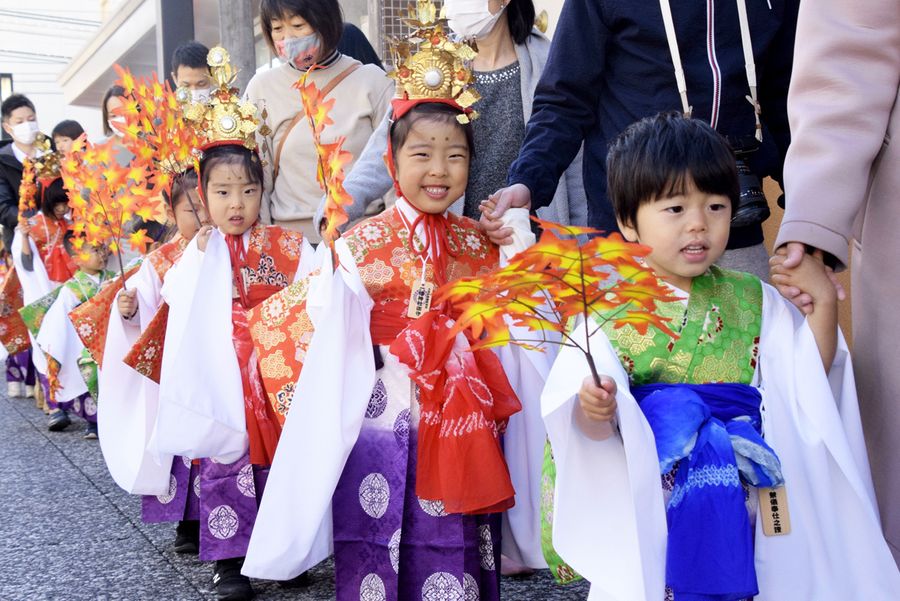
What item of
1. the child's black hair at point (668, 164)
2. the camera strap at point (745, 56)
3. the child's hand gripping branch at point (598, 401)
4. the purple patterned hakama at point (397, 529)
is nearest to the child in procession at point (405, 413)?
the purple patterned hakama at point (397, 529)

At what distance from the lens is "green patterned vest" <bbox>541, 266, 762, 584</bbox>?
8.03 feet

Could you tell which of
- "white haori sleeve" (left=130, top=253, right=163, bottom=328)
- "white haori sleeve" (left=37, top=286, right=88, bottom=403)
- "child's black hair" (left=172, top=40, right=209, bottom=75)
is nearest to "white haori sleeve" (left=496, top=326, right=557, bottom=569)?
"white haori sleeve" (left=130, top=253, right=163, bottom=328)

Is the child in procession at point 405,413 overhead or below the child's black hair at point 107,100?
below

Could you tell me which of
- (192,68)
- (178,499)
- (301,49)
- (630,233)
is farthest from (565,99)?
(192,68)

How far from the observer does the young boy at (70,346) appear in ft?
24.2

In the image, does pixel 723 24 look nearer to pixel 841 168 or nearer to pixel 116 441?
pixel 841 168

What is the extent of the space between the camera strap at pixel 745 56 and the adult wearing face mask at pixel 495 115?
1105 mm

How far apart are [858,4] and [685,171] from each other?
0.48 metres

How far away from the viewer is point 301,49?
4.52 metres

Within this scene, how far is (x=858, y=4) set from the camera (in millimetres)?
2223

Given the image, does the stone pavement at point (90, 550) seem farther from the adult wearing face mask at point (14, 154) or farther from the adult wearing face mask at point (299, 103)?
the adult wearing face mask at point (14, 154)

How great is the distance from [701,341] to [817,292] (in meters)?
0.27

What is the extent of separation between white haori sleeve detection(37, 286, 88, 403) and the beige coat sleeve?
6012 millimetres

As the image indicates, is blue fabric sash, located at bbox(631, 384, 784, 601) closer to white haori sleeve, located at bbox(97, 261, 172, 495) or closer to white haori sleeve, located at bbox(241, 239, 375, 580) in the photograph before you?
white haori sleeve, located at bbox(241, 239, 375, 580)
